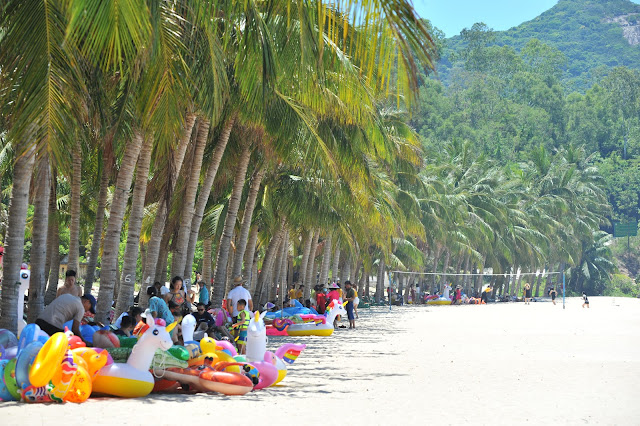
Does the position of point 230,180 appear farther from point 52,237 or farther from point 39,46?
point 39,46

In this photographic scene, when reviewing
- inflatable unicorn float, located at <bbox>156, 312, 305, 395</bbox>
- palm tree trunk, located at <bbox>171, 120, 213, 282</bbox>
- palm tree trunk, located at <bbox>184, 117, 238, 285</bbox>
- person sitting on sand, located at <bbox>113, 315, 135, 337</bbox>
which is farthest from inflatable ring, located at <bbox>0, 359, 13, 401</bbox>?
palm tree trunk, located at <bbox>184, 117, 238, 285</bbox>

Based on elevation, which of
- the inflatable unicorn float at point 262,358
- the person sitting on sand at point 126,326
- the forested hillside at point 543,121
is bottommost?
the inflatable unicorn float at point 262,358

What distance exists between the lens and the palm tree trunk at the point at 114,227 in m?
15.1

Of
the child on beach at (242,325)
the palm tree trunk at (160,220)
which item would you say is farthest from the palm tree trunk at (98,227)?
the child on beach at (242,325)

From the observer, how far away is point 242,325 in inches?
551

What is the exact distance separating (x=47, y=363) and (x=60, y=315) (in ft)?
6.98

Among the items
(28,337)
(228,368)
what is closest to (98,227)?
(228,368)

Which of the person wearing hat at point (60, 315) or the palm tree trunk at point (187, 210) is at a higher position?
the palm tree trunk at point (187, 210)

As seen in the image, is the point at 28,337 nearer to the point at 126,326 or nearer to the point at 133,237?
the point at 126,326

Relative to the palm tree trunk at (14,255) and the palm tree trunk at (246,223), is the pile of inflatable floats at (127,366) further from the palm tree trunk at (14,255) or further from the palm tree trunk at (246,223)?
the palm tree trunk at (246,223)

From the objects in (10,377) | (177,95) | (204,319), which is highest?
(177,95)

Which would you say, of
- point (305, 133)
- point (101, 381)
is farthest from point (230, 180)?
point (101, 381)

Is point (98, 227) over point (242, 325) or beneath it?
over

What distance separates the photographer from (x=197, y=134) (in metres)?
18.3
